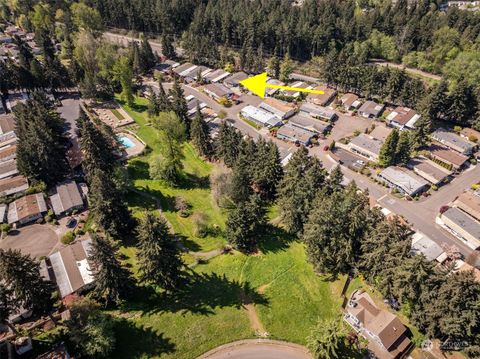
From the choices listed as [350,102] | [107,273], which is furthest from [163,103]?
[350,102]

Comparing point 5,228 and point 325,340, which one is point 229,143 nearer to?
point 325,340

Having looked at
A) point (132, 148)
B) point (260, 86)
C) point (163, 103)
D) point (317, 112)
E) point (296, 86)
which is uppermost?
point (163, 103)

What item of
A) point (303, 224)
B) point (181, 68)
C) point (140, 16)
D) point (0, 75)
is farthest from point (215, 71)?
point (303, 224)

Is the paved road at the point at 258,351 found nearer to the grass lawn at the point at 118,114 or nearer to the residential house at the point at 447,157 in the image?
the residential house at the point at 447,157

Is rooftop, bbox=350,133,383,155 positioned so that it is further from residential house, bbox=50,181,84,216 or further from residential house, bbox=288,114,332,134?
residential house, bbox=50,181,84,216

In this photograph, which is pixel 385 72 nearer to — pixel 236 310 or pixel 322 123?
pixel 322 123
